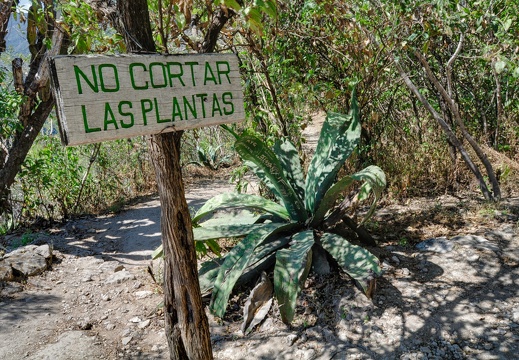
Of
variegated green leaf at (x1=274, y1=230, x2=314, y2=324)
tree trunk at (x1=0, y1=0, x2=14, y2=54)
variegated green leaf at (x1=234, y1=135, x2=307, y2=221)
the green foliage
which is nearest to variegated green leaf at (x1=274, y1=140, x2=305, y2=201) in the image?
variegated green leaf at (x1=234, y1=135, x2=307, y2=221)

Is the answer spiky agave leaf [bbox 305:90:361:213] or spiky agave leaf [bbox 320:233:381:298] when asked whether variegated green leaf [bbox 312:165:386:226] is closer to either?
spiky agave leaf [bbox 305:90:361:213]

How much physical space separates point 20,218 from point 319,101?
379 centimetres

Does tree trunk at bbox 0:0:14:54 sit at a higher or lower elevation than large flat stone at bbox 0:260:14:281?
higher

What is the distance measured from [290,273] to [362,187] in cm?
85

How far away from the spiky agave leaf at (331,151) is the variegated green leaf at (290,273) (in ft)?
1.67

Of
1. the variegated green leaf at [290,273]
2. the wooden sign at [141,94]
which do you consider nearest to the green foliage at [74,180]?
the variegated green leaf at [290,273]

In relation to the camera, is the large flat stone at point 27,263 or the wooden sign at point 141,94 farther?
the large flat stone at point 27,263

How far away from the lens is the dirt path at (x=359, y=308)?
2.31 meters

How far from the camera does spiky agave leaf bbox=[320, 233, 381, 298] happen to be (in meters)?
2.48

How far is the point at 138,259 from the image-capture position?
4.11 meters

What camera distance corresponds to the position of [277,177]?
10.5 ft

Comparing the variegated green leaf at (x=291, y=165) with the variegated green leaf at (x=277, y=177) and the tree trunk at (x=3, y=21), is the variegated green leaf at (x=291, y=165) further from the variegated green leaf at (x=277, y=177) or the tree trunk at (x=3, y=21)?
the tree trunk at (x=3, y=21)

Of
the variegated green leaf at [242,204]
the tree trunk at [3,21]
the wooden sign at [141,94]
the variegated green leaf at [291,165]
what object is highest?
the tree trunk at [3,21]

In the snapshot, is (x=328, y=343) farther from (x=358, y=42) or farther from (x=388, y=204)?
(x=358, y=42)
